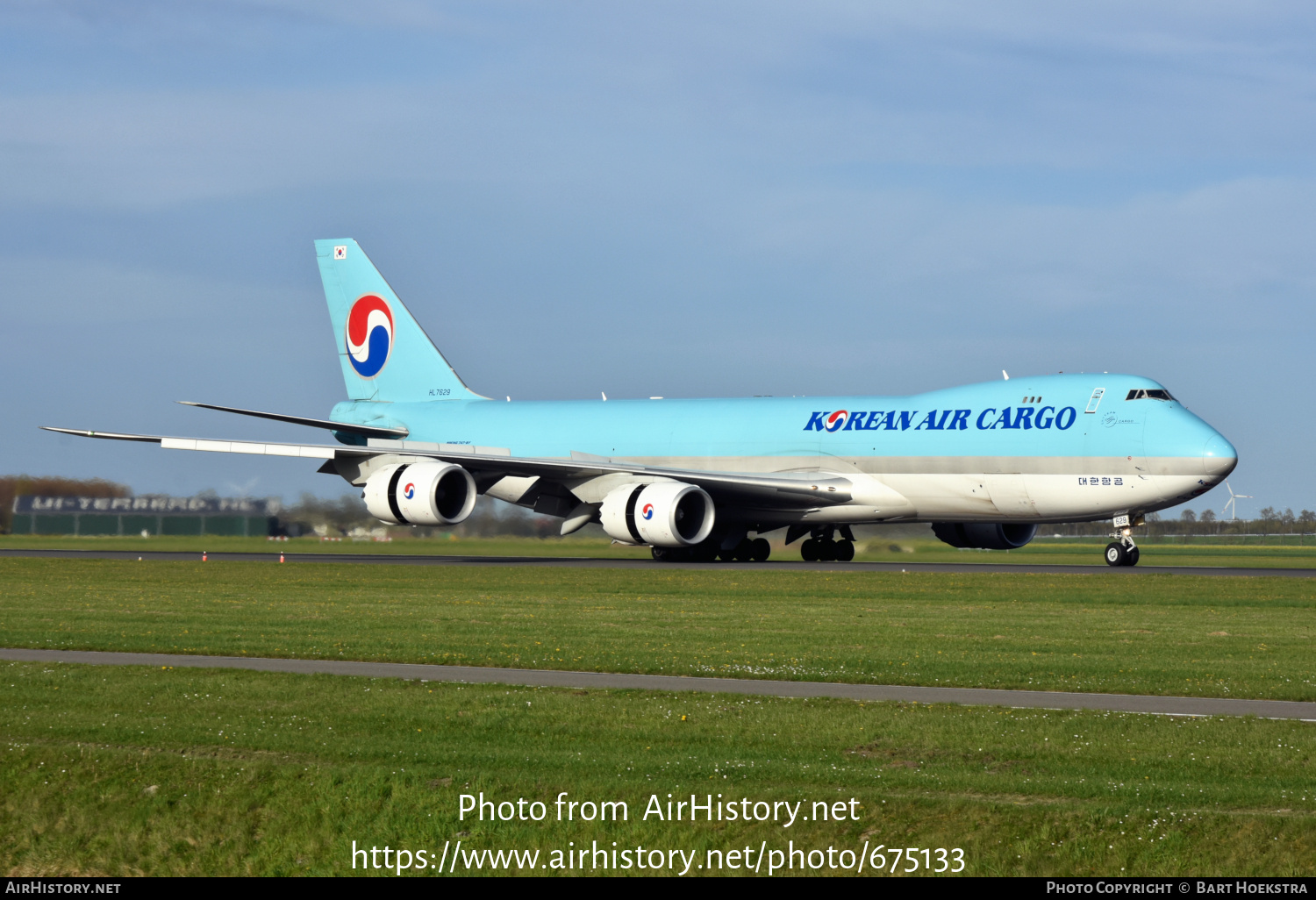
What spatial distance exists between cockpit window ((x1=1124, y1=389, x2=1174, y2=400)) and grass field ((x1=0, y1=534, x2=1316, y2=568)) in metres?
7.72

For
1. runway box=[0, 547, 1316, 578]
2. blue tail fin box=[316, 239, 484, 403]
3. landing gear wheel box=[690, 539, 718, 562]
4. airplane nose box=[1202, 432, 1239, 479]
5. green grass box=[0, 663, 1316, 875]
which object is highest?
blue tail fin box=[316, 239, 484, 403]

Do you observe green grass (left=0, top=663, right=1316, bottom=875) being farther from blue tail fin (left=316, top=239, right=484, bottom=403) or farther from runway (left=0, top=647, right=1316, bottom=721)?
blue tail fin (left=316, top=239, right=484, bottom=403)

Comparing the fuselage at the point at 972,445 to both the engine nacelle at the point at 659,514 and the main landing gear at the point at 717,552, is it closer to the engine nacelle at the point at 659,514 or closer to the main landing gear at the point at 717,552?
the main landing gear at the point at 717,552

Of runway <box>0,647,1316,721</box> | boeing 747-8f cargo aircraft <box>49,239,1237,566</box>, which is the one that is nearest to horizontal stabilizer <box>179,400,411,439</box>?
boeing 747-8f cargo aircraft <box>49,239,1237,566</box>

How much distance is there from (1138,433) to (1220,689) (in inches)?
866

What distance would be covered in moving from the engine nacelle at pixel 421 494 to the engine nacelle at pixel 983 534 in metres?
14.2

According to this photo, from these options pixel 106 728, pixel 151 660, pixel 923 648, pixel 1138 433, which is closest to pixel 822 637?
pixel 923 648

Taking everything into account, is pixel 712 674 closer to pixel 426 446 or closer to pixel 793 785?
pixel 793 785

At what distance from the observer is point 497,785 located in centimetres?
1152

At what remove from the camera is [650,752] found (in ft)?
41.3

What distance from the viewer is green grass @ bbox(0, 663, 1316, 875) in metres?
10.2

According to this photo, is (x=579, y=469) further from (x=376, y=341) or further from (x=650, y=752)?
(x=650, y=752)

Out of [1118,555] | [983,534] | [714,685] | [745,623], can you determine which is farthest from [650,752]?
[983,534]

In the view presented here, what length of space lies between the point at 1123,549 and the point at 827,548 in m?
9.76
